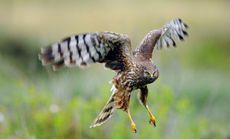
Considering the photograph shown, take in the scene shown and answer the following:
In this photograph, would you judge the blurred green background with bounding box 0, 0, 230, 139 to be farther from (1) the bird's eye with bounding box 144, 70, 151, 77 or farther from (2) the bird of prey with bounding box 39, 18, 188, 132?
(1) the bird's eye with bounding box 144, 70, 151, 77

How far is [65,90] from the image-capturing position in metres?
11.8

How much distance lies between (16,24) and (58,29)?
1288 mm

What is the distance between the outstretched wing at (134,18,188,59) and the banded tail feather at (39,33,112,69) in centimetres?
35

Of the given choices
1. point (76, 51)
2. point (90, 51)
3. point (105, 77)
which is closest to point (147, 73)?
point (90, 51)

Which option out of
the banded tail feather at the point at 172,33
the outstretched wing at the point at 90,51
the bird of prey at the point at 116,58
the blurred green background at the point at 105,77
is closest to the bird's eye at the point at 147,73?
the bird of prey at the point at 116,58

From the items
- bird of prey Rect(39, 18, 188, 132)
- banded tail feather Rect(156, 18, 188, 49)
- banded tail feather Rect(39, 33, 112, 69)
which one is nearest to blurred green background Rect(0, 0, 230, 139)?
banded tail feather Rect(156, 18, 188, 49)

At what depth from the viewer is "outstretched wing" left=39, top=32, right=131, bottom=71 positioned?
24.2 feet

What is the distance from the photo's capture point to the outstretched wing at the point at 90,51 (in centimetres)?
737

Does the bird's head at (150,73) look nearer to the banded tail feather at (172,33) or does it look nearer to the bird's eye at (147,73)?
the bird's eye at (147,73)

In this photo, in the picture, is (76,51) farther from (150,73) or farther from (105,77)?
(105,77)

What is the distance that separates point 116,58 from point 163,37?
32.0 inches

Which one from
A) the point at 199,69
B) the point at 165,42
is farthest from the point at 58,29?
the point at 165,42

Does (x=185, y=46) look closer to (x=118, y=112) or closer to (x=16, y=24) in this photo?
(x=16, y=24)

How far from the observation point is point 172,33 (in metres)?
8.38
